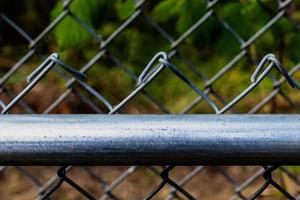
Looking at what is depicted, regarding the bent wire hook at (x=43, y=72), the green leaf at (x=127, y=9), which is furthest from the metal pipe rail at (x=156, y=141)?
the green leaf at (x=127, y=9)

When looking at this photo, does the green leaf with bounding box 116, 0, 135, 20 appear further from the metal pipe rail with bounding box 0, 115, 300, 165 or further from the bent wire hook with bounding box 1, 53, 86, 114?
the metal pipe rail with bounding box 0, 115, 300, 165

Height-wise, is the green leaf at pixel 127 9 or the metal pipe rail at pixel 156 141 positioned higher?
the green leaf at pixel 127 9

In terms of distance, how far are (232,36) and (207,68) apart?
3.90 ft

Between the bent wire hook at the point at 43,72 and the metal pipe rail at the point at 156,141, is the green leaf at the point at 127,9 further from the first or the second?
the metal pipe rail at the point at 156,141

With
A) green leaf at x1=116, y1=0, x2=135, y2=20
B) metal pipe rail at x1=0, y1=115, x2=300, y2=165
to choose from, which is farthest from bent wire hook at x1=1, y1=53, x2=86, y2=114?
green leaf at x1=116, y1=0, x2=135, y2=20

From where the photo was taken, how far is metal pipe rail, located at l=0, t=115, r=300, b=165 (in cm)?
72

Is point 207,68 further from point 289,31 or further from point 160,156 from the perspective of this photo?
point 160,156

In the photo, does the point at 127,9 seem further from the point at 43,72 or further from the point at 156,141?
the point at 156,141

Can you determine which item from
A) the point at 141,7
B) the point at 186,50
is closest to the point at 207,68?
the point at 186,50

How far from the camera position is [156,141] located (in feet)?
2.37

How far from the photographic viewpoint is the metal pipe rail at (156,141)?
720mm

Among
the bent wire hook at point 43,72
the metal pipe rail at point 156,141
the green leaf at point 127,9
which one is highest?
the green leaf at point 127,9

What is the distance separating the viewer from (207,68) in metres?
2.79

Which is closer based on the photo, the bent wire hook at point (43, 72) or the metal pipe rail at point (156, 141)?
the metal pipe rail at point (156, 141)
